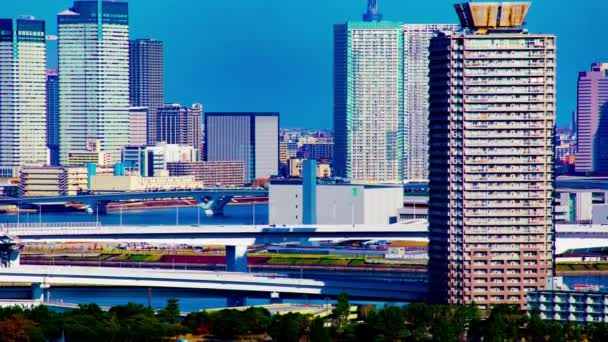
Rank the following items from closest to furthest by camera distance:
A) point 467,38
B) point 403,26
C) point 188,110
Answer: point 467,38 < point 403,26 < point 188,110

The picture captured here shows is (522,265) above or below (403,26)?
below

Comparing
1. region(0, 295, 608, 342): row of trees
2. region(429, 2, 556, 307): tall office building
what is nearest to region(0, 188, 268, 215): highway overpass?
region(429, 2, 556, 307): tall office building

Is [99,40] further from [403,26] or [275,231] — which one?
[275,231]

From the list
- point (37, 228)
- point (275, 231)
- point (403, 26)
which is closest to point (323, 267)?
point (275, 231)

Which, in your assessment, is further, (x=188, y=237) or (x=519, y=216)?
(x=188, y=237)

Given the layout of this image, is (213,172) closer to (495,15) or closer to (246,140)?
(246,140)

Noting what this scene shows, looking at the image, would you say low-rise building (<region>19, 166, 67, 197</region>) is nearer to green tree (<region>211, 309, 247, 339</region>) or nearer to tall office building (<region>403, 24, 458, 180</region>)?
tall office building (<region>403, 24, 458, 180</region>)

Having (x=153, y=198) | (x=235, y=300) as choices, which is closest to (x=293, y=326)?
(x=235, y=300)
